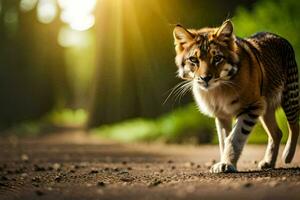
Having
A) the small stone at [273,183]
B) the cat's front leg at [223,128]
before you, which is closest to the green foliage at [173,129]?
the cat's front leg at [223,128]

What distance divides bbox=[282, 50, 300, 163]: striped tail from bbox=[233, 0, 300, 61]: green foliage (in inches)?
288

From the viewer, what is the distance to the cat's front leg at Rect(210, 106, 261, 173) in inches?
299

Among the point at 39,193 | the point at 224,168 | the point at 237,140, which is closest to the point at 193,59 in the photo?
the point at 237,140

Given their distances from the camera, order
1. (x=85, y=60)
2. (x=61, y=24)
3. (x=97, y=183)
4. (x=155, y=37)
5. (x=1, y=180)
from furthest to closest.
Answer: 1. (x=85, y=60)
2. (x=61, y=24)
3. (x=155, y=37)
4. (x=1, y=180)
5. (x=97, y=183)

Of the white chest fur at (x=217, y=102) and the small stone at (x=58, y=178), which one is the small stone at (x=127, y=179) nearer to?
the small stone at (x=58, y=178)

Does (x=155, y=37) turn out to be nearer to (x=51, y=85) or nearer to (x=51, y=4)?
(x=51, y=85)

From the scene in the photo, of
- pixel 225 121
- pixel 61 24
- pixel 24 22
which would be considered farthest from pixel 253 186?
pixel 61 24

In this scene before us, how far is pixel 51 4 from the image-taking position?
45.5m

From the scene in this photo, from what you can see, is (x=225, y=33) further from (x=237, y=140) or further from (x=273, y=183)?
(x=273, y=183)

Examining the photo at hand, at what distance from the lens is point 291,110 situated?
872cm

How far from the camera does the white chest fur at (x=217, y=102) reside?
791 centimetres

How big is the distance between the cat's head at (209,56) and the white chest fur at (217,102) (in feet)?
0.81

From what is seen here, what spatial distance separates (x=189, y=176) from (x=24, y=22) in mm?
31708

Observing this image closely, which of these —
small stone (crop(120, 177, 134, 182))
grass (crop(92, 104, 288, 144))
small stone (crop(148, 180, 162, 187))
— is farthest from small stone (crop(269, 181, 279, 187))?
grass (crop(92, 104, 288, 144))
